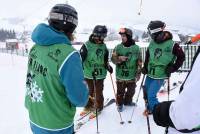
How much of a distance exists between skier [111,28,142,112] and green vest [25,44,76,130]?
3513mm

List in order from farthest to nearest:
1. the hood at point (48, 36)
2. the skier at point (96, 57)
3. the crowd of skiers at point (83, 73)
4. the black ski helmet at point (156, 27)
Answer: the skier at point (96, 57)
the black ski helmet at point (156, 27)
the hood at point (48, 36)
the crowd of skiers at point (83, 73)

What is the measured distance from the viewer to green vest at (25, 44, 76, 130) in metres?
2.83

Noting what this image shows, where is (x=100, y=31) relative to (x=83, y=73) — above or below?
above

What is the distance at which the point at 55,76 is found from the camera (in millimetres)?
2832

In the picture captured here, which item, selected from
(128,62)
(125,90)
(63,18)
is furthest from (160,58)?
(63,18)

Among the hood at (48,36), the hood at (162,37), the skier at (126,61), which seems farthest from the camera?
the skier at (126,61)

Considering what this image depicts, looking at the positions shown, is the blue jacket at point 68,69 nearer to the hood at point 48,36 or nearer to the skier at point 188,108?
the hood at point 48,36

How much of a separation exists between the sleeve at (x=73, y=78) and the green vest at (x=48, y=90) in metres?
0.05

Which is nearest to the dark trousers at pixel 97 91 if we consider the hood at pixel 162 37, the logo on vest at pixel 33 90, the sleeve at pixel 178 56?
the hood at pixel 162 37

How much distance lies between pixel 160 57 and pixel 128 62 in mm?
944

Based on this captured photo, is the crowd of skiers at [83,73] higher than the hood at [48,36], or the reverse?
the hood at [48,36]

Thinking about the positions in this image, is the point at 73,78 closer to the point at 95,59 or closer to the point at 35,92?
the point at 35,92

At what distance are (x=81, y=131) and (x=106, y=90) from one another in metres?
4.25

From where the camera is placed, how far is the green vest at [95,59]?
6325mm
